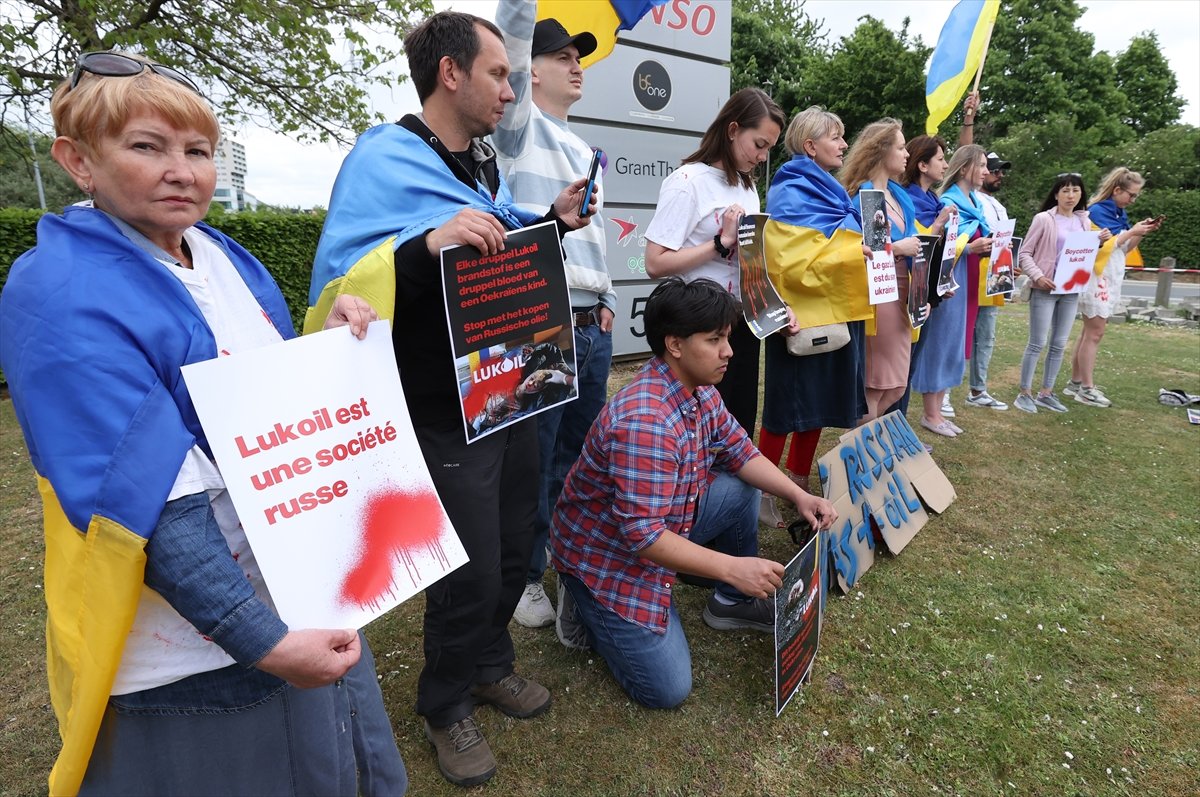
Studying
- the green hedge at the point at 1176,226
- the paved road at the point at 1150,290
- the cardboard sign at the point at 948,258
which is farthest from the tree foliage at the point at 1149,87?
the cardboard sign at the point at 948,258

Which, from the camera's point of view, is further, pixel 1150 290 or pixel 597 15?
pixel 1150 290

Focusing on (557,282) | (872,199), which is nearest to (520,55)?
(557,282)

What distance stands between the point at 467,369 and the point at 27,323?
3.09ft

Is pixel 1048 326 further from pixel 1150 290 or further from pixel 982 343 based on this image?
pixel 1150 290

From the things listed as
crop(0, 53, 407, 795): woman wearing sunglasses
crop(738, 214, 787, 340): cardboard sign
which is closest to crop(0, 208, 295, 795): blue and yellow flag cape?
crop(0, 53, 407, 795): woman wearing sunglasses

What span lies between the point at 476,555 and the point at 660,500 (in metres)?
0.62

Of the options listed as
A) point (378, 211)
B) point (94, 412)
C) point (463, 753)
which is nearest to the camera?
point (94, 412)

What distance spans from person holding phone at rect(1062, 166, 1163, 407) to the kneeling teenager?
519 centimetres

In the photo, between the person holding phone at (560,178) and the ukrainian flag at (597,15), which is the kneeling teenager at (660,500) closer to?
the person holding phone at (560,178)

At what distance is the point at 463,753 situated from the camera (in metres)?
2.14

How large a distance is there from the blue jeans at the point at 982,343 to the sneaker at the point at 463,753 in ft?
18.3

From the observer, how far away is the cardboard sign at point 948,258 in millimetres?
4230

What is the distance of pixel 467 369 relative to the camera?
1.76 m

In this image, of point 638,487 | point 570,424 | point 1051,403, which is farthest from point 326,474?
point 1051,403
